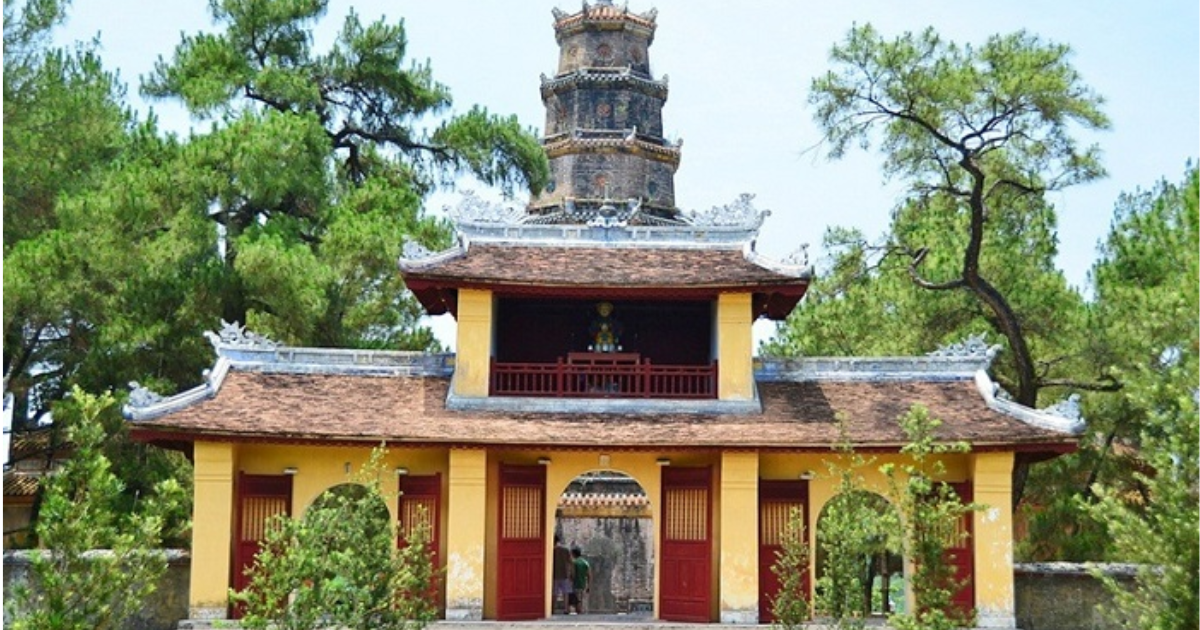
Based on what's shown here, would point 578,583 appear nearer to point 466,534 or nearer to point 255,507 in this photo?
point 466,534

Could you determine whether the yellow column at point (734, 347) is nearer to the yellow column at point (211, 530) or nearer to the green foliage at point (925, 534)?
the yellow column at point (211, 530)

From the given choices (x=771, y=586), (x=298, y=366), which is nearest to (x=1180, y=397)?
(x=771, y=586)

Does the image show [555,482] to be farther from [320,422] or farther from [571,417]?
[320,422]

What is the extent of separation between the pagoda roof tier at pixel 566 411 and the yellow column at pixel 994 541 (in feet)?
1.63

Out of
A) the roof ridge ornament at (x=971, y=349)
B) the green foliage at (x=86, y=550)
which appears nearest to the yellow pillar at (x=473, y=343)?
the roof ridge ornament at (x=971, y=349)

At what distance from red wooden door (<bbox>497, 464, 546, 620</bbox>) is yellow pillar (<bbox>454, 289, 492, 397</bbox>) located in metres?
1.37

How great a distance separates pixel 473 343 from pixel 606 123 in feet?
63.8

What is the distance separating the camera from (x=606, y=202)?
38.2m

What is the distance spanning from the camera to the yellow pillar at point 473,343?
20.9 metres

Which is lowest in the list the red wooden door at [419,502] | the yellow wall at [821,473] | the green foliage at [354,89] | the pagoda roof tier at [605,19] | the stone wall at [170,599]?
the stone wall at [170,599]

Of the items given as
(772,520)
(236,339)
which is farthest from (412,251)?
(772,520)

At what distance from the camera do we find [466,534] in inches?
770

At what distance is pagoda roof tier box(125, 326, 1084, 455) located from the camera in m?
19.1

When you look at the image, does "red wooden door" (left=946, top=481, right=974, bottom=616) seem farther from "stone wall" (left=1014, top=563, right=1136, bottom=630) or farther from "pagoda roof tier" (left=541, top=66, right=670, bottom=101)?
"pagoda roof tier" (left=541, top=66, right=670, bottom=101)
